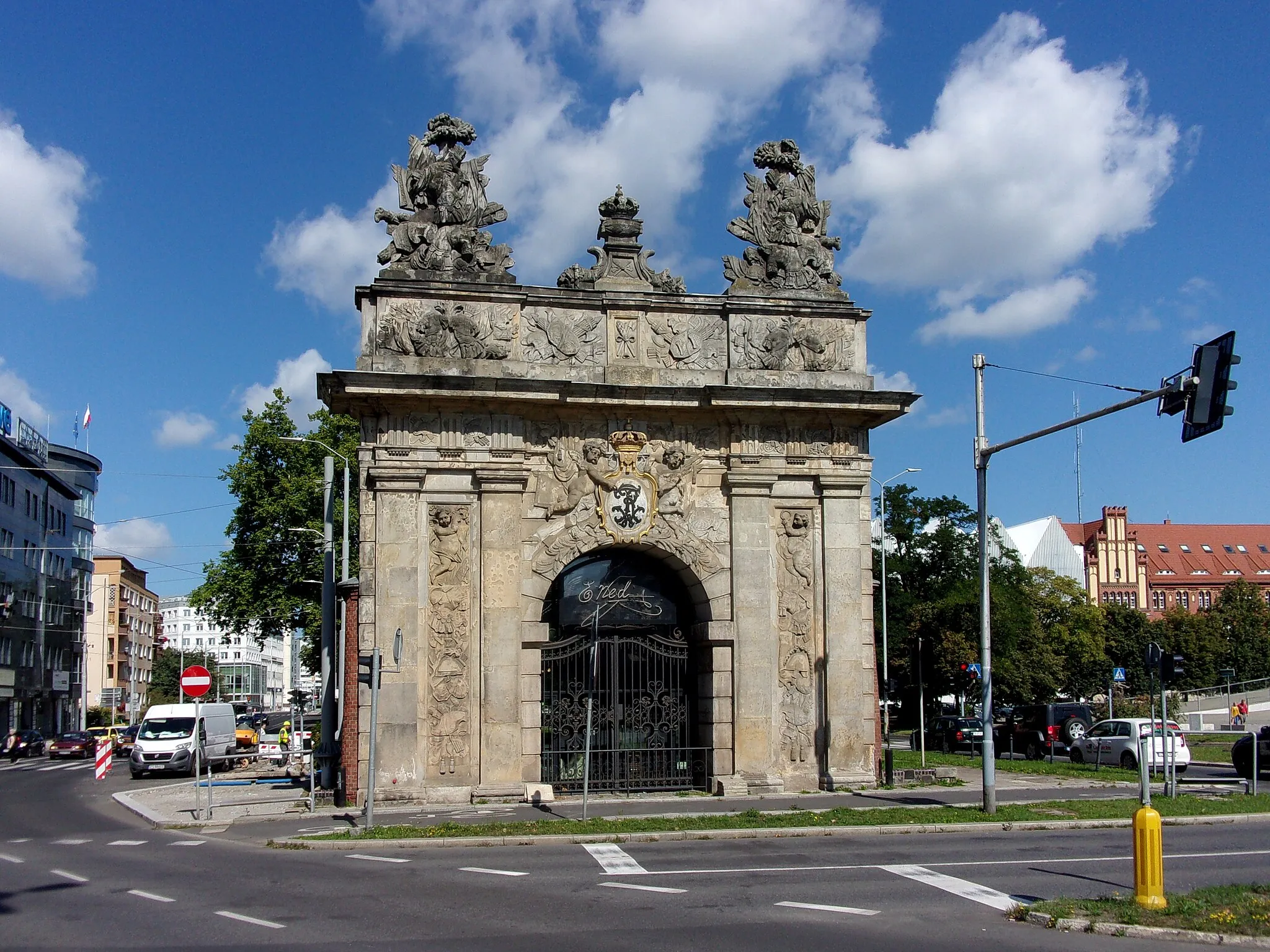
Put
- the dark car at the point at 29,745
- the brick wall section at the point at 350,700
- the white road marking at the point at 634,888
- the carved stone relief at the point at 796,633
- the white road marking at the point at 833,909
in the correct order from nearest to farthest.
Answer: the white road marking at the point at 833,909 < the white road marking at the point at 634,888 < the brick wall section at the point at 350,700 < the carved stone relief at the point at 796,633 < the dark car at the point at 29,745

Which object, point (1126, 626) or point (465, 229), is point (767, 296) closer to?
point (465, 229)

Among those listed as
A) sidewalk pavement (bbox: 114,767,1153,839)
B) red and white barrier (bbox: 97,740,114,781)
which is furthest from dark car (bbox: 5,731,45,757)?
sidewalk pavement (bbox: 114,767,1153,839)

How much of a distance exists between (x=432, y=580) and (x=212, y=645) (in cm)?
16869

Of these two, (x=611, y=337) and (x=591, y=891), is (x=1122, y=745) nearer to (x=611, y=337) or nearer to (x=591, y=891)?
(x=611, y=337)

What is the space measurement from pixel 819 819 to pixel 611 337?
9910 mm

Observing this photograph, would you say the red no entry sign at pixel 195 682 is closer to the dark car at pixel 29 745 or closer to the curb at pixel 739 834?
the curb at pixel 739 834

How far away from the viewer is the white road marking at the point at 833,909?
1140 cm

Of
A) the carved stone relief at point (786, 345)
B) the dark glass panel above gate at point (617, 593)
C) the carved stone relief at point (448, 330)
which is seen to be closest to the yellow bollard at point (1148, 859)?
the dark glass panel above gate at point (617, 593)

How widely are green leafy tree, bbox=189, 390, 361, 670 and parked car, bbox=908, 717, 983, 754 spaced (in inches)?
947

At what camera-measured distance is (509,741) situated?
21.8m

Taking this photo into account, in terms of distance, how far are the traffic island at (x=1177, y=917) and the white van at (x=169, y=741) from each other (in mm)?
28443

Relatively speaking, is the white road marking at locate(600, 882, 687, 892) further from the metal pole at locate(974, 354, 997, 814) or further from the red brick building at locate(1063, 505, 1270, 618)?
the red brick building at locate(1063, 505, 1270, 618)

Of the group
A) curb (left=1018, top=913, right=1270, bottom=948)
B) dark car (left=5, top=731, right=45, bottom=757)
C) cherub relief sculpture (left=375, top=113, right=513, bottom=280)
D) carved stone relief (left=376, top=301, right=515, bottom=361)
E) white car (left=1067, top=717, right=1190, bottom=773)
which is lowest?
dark car (left=5, top=731, right=45, bottom=757)

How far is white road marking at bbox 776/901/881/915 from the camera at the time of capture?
37.4 ft
